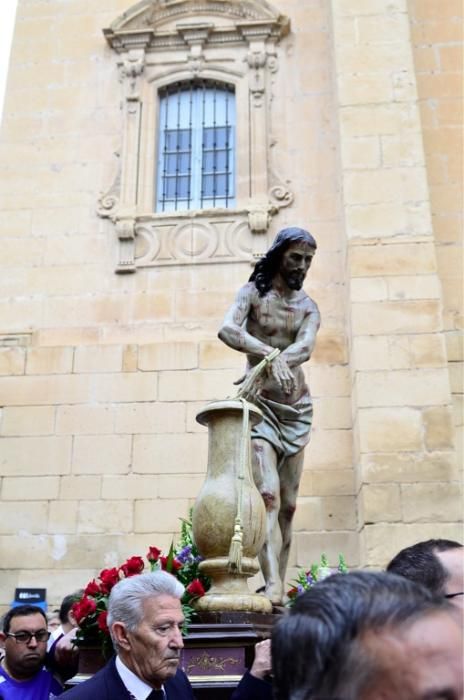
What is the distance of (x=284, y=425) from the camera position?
5480mm

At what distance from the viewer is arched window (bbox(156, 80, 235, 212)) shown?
36.4ft

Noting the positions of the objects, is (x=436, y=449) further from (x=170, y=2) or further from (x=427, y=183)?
(x=170, y=2)

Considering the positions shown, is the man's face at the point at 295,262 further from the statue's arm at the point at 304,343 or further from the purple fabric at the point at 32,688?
the purple fabric at the point at 32,688

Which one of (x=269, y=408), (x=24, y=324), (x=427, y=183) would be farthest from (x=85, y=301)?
(x=269, y=408)

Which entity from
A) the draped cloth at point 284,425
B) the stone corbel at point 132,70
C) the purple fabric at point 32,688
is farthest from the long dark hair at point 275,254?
the stone corbel at point 132,70

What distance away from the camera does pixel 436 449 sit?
27.3ft

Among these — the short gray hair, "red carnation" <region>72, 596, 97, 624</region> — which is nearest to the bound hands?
"red carnation" <region>72, 596, 97, 624</region>

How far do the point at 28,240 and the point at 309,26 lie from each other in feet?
17.0

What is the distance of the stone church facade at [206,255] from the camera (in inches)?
350

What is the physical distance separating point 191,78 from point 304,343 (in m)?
7.34

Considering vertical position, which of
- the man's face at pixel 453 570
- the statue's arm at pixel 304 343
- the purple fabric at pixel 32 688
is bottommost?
the purple fabric at pixel 32 688

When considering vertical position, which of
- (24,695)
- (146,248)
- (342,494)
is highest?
(146,248)

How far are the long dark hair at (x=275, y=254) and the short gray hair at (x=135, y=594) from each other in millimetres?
2696

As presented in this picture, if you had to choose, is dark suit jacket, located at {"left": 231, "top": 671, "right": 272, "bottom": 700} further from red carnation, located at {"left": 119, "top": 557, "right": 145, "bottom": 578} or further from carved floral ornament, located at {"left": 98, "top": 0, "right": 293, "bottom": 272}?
carved floral ornament, located at {"left": 98, "top": 0, "right": 293, "bottom": 272}
